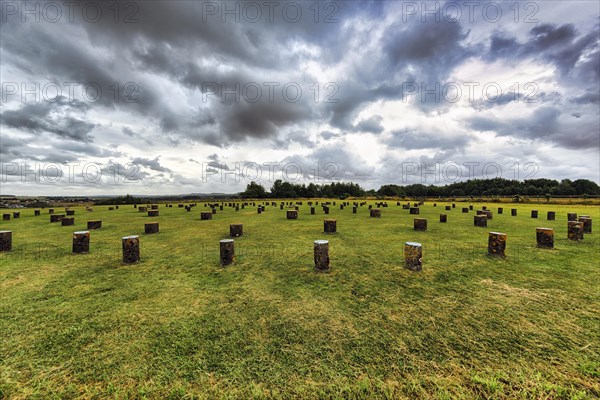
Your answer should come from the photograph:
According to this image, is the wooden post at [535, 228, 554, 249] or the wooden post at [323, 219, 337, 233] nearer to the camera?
the wooden post at [535, 228, 554, 249]

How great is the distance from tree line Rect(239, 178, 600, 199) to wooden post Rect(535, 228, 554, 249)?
75902 millimetres

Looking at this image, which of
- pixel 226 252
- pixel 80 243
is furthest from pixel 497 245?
pixel 80 243

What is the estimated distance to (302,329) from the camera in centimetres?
329

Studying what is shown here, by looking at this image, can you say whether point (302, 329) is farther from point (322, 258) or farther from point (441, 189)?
point (441, 189)

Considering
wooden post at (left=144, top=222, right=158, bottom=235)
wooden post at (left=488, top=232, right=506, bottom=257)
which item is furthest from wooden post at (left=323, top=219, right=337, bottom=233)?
wooden post at (left=144, top=222, right=158, bottom=235)

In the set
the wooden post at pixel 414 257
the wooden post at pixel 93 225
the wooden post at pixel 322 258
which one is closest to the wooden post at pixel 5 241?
the wooden post at pixel 93 225

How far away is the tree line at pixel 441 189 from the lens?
8594 cm

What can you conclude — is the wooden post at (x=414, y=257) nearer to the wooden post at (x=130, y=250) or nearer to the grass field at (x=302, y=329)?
the grass field at (x=302, y=329)

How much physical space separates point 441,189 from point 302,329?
Result: 124642mm

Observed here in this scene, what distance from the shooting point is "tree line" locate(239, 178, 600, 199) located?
8594 cm

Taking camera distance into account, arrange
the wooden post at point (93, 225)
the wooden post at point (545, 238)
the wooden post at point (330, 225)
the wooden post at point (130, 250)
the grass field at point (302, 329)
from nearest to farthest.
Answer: the grass field at point (302, 329) → the wooden post at point (130, 250) → the wooden post at point (545, 238) → the wooden post at point (330, 225) → the wooden post at point (93, 225)

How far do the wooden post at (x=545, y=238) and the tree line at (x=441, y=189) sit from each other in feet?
249

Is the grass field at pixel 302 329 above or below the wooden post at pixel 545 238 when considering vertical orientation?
below

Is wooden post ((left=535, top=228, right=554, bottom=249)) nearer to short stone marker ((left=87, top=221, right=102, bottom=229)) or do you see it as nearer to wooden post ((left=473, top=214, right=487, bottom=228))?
wooden post ((left=473, top=214, right=487, bottom=228))
